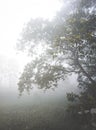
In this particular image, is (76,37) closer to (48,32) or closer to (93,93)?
(93,93)

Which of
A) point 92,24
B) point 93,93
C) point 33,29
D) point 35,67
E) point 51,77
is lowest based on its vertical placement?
point 93,93

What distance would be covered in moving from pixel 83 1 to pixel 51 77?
24.7 feet

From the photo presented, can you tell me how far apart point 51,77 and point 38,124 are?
7.68 m

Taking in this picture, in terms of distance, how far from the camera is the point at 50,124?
1647cm

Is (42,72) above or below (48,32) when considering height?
below

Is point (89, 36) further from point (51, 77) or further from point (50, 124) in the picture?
point (50, 124)

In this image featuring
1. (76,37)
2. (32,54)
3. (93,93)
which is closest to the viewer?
(76,37)

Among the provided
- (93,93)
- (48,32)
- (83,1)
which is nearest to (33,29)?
(48,32)

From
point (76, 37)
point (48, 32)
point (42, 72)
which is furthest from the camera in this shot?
point (48, 32)

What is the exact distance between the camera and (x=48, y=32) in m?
17.8

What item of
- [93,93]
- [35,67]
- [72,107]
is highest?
[35,67]

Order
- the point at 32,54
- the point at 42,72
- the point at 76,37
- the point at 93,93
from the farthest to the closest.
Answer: the point at 32,54
the point at 42,72
the point at 93,93
the point at 76,37

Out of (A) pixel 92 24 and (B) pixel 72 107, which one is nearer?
(B) pixel 72 107

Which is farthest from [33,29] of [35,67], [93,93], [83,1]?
[93,93]
